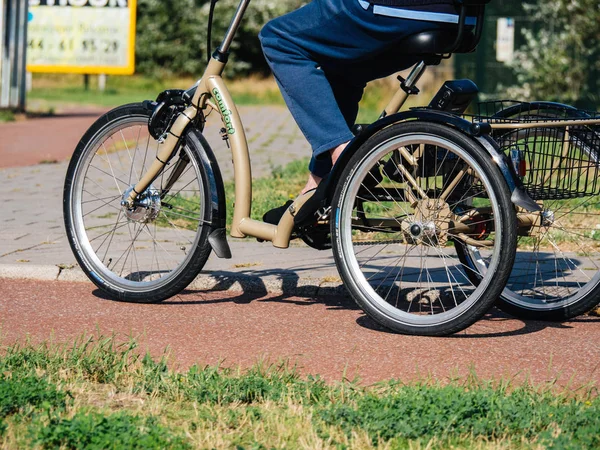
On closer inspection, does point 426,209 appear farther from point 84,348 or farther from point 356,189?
point 84,348

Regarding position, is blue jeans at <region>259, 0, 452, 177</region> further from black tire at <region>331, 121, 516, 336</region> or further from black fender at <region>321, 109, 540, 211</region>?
black tire at <region>331, 121, 516, 336</region>

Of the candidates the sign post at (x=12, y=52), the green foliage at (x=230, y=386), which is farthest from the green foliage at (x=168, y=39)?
the green foliage at (x=230, y=386)

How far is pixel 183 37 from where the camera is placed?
33062mm

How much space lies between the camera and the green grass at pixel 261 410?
2.96 meters

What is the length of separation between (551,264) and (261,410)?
8.67ft

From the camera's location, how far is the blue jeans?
4254mm

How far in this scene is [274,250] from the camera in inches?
245

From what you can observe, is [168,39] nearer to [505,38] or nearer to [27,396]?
[505,38]

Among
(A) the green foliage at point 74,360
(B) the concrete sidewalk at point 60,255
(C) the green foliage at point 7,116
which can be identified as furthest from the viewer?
(C) the green foliage at point 7,116

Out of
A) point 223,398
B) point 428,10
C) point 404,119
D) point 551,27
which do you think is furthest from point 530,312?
point 551,27

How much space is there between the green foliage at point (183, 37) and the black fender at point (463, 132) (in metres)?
28.2

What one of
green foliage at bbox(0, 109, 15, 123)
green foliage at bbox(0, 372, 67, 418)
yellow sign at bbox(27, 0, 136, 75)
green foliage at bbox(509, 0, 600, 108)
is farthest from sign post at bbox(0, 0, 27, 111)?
green foliage at bbox(0, 372, 67, 418)

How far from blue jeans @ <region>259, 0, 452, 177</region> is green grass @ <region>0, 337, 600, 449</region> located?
3.88 feet

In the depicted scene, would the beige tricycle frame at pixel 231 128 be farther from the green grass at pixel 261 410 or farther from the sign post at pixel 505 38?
the sign post at pixel 505 38
